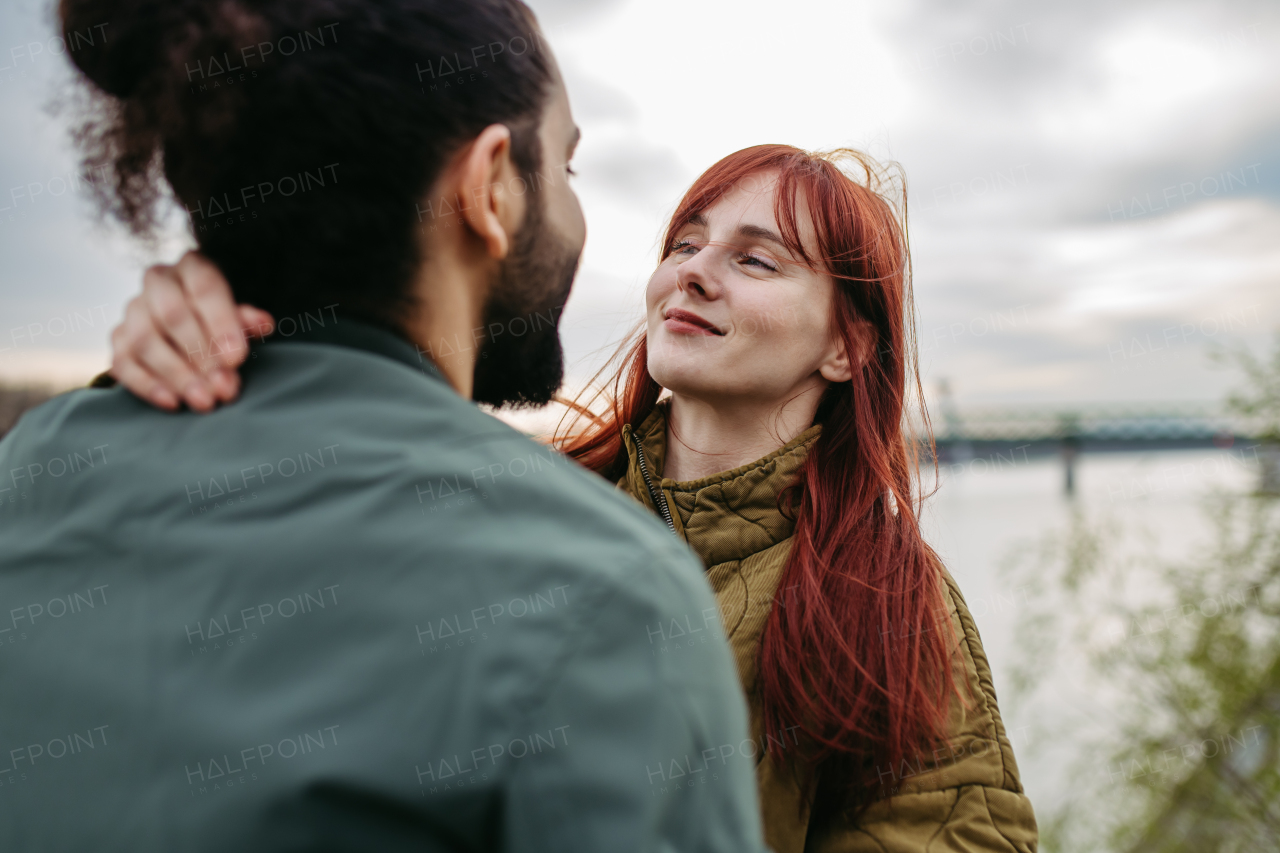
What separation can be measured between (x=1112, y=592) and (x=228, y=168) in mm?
6928

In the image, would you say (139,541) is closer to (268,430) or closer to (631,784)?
(268,430)

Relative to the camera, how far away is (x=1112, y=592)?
631 centimetres

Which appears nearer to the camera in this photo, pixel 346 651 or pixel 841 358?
pixel 346 651

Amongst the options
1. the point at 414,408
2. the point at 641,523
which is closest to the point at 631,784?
the point at 641,523

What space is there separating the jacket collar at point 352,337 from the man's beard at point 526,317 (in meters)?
0.13

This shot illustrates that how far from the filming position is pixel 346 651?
66 centimetres

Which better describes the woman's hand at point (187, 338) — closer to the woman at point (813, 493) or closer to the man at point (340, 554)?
the man at point (340, 554)

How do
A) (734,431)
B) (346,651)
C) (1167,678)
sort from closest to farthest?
(346,651), (734,431), (1167,678)

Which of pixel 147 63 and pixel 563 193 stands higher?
pixel 147 63

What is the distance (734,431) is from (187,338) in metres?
1.25

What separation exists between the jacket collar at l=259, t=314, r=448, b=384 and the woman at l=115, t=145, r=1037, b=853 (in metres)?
0.94

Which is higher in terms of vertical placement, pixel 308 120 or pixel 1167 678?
pixel 308 120

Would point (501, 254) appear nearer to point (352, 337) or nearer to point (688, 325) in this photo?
point (352, 337)

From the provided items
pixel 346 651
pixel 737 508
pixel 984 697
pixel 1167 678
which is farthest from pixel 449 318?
pixel 1167 678
